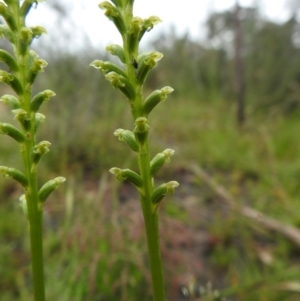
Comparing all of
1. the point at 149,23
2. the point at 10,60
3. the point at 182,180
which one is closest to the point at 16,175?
the point at 10,60

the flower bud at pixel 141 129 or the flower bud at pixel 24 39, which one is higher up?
the flower bud at pixel 24 39

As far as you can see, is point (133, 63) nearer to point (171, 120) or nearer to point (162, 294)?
point (162, 294)

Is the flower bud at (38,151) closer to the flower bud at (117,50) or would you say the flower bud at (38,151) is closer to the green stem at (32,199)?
the green stem at (32,199)

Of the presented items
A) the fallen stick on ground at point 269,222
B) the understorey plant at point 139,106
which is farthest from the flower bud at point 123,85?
the fallen stick on ground at point 269,222

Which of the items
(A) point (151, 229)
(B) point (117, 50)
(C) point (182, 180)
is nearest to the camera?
(A) point (151, 229)

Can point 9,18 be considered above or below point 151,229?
above

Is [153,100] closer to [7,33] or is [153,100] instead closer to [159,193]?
[159,193]

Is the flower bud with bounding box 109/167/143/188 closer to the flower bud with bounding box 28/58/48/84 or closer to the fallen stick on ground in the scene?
the flower bud with bounding box 28/58/48/84

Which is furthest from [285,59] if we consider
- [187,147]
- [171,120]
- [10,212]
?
[10,212]
